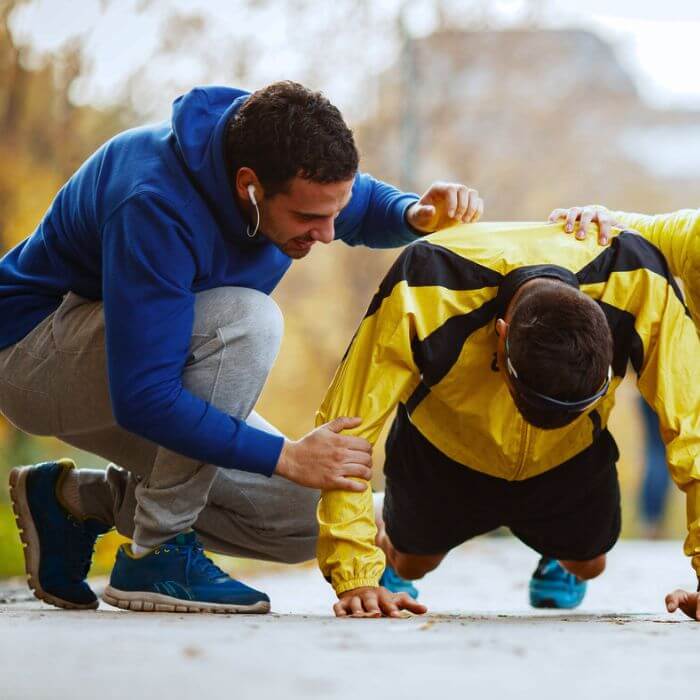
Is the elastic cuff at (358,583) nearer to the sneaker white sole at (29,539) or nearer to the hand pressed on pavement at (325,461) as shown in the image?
the hand pressed on pavement at (325,461)

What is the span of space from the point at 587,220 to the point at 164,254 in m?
1.16

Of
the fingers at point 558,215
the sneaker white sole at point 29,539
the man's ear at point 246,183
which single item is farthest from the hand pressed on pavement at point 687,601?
the sneaker white sole at point 29,539

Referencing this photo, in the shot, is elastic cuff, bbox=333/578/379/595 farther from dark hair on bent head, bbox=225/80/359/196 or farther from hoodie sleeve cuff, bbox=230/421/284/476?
dark hair on bent head, bbox=225/80/359/196

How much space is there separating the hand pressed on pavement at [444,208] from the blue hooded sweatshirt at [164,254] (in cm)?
49

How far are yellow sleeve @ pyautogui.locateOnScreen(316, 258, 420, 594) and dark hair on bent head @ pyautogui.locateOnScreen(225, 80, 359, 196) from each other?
401 millimetres

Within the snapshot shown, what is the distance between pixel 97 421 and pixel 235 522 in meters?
0.51

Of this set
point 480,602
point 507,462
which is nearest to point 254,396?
point 507,462

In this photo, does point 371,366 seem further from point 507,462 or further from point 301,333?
point 301,333

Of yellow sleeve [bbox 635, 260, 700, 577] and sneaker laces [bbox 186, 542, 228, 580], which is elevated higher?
yellow sleeve [bbox 635, 260, 700, 577]

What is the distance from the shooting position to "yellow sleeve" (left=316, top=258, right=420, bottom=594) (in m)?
2.90

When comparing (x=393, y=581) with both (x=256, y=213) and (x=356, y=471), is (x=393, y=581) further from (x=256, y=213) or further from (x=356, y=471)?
(x=256, y=213)

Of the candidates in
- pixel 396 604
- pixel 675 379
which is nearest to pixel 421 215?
pixel 675 379

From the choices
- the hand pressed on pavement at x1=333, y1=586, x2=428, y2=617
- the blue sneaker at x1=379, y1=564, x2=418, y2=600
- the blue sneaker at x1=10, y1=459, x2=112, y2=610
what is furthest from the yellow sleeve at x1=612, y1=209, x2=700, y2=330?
the blue sneaker at x1=10, y1=459, x2=112, y2=610

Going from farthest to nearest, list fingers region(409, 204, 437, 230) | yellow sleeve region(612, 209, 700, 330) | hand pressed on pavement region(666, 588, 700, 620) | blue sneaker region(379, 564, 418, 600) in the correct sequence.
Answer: blue sneaker region(379, 564, 418, 600)
fingers region(409, 204, 437, 230)
yellow sleeve region(612, 209, 700, 330)
hand pressed on pavement region(666, 588, 700, 620)
